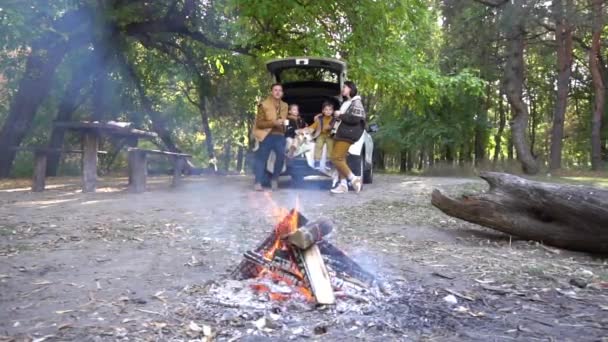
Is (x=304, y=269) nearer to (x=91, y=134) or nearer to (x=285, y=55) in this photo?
(x=91, y=134)

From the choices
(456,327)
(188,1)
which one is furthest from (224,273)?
(188,1)

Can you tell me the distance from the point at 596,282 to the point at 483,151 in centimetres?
2461

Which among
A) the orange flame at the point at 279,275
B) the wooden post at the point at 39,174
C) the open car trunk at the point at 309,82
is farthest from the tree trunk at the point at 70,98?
the orange flame at the point at 279,275

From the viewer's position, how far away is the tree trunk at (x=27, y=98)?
43.3 ft

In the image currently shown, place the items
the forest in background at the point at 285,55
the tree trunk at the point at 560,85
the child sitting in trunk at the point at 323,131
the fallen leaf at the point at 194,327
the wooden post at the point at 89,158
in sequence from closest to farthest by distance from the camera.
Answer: the fallen leaf at the point at 194,327
the wooden post at the point at 89,158
the child sitting in trunk at the point at 323,131
the forest in background at the point at 285,55
the tree trunk at the point at 560,85

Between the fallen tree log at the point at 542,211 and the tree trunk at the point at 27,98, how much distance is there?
1157 centimetres

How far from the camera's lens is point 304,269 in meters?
3.14

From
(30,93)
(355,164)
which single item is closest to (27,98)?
(30,93)

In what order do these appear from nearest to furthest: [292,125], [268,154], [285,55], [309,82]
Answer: [268,154] → [292,125] → [309,82] → [285,55]

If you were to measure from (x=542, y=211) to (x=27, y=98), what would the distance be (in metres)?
13.0

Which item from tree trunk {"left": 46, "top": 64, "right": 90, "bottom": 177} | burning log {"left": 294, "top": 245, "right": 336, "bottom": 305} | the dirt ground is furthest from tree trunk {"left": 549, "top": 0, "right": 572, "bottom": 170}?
burning log {"left": 294, "top": 245, "right": 336, "bottom": 305}

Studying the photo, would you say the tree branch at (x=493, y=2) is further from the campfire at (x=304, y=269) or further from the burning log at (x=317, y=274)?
the burning log at (x=317, y=274)

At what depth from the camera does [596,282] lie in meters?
3.55

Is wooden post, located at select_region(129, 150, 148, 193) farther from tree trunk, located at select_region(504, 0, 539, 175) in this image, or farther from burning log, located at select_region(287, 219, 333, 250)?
tree trunk, located at select_region(504, 0, 539, 175)
